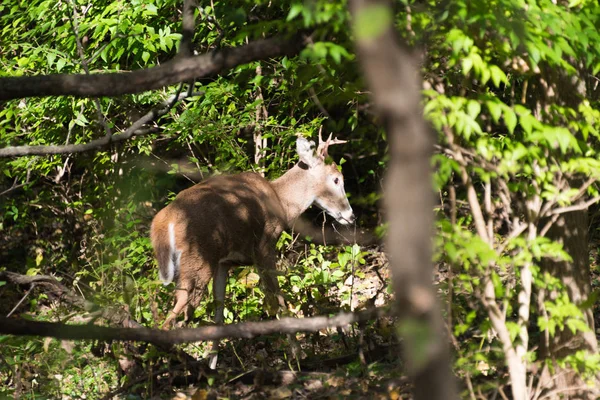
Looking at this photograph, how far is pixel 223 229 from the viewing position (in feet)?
23.7

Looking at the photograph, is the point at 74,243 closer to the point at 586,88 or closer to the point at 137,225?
the point at 137,225

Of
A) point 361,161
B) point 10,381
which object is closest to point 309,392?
point 10,381

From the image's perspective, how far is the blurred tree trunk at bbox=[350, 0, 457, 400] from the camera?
4.09 ft

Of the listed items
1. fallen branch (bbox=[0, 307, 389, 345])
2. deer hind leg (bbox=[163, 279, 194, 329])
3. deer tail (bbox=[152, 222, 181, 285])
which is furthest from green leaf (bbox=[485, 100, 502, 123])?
deer tail (bbox=[152, 222, 181, 285])

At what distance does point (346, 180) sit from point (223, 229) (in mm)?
4622

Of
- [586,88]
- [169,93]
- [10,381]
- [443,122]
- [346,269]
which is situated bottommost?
[10,381]

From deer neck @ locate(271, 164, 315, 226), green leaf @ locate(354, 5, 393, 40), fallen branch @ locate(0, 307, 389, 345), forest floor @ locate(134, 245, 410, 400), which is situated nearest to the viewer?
green leaf @ locate(354, 5, 393, 40)

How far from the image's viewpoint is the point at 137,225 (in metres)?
9.73

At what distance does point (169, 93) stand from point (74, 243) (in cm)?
299

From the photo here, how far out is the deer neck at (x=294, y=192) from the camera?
8.55 metres

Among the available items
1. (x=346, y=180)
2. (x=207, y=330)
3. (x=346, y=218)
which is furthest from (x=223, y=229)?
(x=346, y=180)

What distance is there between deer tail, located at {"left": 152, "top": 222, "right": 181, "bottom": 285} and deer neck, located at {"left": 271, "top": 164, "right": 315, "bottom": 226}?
168 centimetres

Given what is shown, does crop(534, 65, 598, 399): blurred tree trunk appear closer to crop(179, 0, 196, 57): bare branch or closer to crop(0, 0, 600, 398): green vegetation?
crop(0, 0, 600, 398): green vegetation

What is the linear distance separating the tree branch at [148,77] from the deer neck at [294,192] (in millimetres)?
4645
